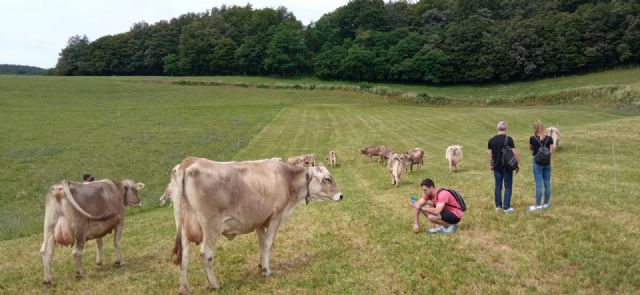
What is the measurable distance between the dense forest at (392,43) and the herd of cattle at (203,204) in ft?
331

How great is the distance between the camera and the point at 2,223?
18.0 meters

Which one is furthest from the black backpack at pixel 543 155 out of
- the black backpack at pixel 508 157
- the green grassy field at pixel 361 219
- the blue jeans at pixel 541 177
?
the green grassy field at pixel 361 219

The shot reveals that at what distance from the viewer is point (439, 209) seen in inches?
460

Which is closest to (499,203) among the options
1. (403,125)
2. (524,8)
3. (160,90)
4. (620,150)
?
(620,150)

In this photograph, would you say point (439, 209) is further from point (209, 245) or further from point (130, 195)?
point (130, 195)

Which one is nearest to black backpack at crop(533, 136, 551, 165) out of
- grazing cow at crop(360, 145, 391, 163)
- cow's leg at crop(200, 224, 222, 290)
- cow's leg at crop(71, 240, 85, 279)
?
cow's leg at crop(200, 224, 222, 290)

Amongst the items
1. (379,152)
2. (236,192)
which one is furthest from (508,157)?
(379,152)

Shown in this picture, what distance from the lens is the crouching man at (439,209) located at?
11742 millimetres

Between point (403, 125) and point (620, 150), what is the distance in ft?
77.2

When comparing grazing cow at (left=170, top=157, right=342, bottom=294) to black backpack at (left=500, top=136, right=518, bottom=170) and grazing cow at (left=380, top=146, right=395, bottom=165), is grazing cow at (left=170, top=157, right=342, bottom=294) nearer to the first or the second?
black backpack at (left=500, top=136, right=518, bottom=170)

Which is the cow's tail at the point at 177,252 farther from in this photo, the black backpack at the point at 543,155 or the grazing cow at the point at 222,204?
the black backpack at the point at 543,155

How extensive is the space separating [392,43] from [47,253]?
128503 millimetres

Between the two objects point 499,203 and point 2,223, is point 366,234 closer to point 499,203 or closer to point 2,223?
point 499,203

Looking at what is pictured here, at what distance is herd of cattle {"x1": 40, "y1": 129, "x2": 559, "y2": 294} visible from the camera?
28.9ft
